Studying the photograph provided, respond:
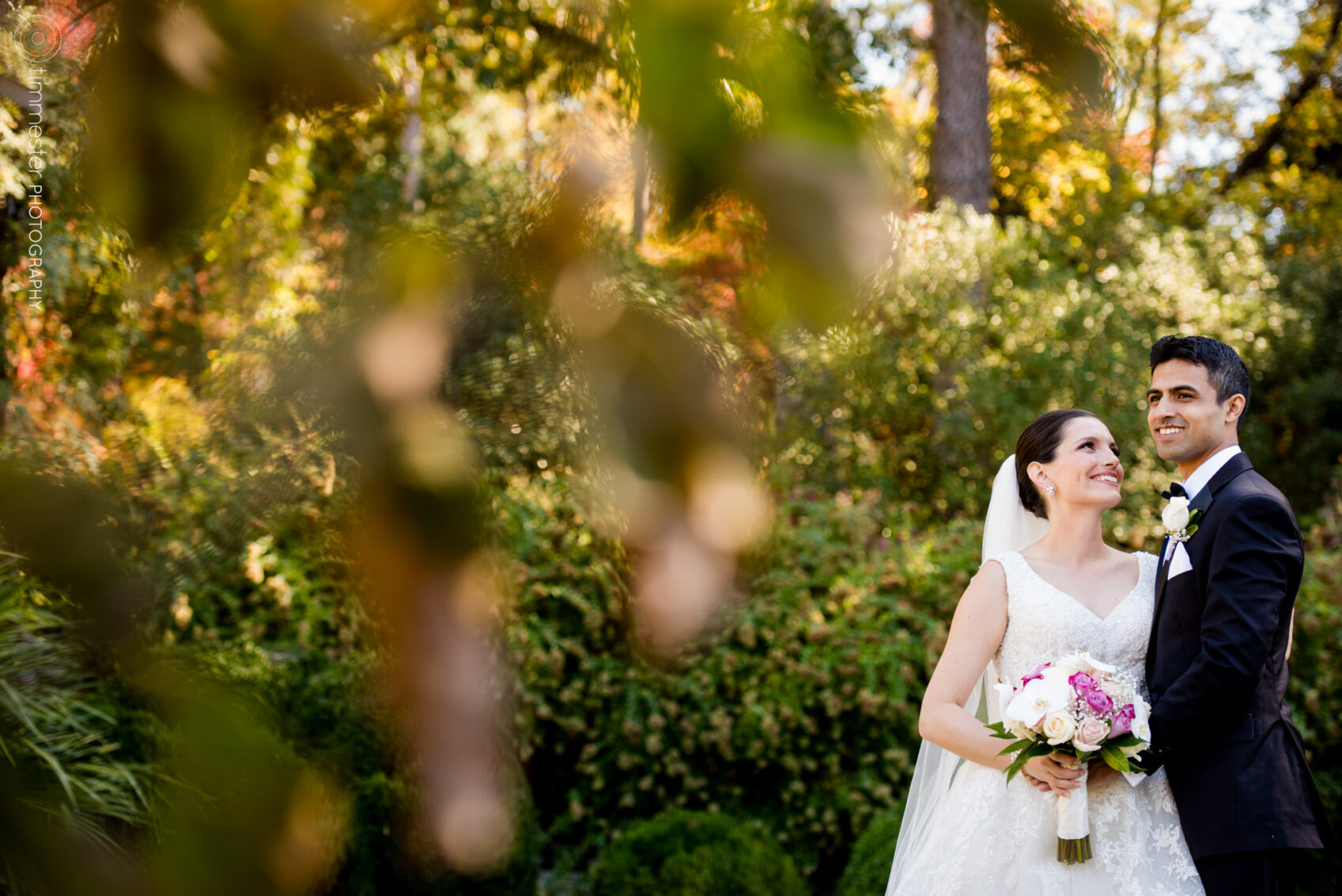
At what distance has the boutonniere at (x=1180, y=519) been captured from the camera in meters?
2.37

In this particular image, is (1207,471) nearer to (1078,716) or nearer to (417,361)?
(1078,716)

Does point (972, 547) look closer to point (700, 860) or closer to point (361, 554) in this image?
point (700, 860)

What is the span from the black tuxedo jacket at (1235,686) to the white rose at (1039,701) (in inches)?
10.4

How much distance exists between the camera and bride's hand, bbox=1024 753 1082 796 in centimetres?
230

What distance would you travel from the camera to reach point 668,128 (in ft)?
3.13

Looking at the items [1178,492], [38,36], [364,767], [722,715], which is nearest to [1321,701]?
[722,715]

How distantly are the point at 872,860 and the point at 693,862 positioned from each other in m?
0.71

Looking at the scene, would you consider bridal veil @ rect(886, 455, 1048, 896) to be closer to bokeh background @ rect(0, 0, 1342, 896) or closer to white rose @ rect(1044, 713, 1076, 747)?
white rose @ rect(1044, 713, 1076, 747)

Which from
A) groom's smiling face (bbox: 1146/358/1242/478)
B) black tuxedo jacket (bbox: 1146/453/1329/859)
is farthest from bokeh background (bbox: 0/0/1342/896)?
black tuxedo jacket (bbox: 1146/453/1329/859)

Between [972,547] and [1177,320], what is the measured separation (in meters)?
5.20

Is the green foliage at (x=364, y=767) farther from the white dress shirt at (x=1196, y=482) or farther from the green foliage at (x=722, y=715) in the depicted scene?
the white dress shirt at (x=1196, y=482)

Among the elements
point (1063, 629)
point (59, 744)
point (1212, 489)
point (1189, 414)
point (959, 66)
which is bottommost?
point (59, 744)

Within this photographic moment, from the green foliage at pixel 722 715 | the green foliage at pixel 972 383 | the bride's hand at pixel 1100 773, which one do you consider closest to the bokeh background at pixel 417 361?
the green foliage at pixel 722 715

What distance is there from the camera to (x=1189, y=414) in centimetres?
250
